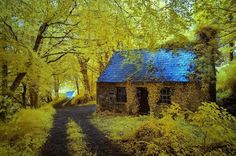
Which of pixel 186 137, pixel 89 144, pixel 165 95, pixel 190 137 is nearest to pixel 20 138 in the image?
pixel 89 144

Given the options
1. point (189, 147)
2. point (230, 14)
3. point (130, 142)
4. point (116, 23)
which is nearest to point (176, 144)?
point (189, 147)

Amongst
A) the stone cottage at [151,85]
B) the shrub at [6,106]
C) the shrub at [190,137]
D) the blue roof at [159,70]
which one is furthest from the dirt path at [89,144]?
the blue roof at [159,70]

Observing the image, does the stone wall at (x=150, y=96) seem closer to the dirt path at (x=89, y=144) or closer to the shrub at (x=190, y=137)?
the dirt path at (x=89, y=144)

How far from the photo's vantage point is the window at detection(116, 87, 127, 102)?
20156 millimetres

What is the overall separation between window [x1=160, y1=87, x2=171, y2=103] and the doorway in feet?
5.40

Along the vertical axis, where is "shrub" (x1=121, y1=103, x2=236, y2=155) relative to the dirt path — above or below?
above

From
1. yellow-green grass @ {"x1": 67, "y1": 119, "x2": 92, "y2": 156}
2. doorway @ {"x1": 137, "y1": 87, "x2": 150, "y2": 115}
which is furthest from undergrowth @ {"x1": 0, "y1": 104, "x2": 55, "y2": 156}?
doorway @ {"x1": 137, "y1": 87, "x2": 150, "y2": 115}

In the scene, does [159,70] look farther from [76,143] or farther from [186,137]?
[186,137]

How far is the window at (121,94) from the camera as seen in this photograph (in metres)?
20.2

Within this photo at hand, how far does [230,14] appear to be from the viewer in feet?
37.2

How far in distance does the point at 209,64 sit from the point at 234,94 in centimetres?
325

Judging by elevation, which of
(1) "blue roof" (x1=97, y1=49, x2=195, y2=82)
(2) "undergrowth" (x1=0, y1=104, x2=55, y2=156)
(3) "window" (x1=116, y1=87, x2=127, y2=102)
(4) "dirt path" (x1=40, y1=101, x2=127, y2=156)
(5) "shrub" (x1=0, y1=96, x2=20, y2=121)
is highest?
(1) "blue roof" (x1=97, y1=49, x2=195, y2=82)

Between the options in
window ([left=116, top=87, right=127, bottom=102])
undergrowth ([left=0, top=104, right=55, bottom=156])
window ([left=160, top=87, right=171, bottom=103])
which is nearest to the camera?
undergrowth ([left=0, top=104, right=55, bottom=156])

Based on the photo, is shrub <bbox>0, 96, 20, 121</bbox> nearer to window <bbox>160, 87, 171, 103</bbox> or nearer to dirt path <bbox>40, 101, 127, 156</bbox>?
dirt path <bbox>40, 101, 127, 156</bbox>
